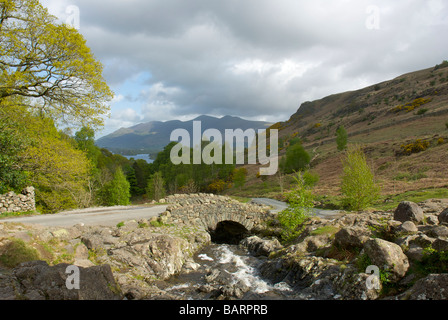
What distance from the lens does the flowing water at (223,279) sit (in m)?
10.4

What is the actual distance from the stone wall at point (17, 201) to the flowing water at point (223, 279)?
44.9 ft

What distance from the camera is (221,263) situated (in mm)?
15031

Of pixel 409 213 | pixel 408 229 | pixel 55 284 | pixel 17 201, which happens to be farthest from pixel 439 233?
pixel 17 201

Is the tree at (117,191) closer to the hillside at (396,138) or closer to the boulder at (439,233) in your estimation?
the hillside at (396,138)

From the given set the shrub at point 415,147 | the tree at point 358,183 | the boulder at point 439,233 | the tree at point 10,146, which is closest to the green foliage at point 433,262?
the boulder at point 439,233

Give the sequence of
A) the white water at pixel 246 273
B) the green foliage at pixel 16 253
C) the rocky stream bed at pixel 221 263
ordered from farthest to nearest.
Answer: the white water at pixel 246 273 < the green foliage at pixel 16 253 < the rocky stream bed at pixel 221 263

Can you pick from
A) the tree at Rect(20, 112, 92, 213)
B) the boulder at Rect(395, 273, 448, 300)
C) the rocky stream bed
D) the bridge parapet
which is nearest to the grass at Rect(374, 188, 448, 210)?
the bridge parapet

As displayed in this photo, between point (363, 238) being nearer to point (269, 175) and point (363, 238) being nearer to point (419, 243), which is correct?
point (419, 243)

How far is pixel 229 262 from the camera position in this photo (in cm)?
1527

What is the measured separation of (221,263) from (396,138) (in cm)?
6767

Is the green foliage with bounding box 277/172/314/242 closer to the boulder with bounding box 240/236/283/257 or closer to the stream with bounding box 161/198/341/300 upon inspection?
the boulder with bounding box 240/236/283/257
